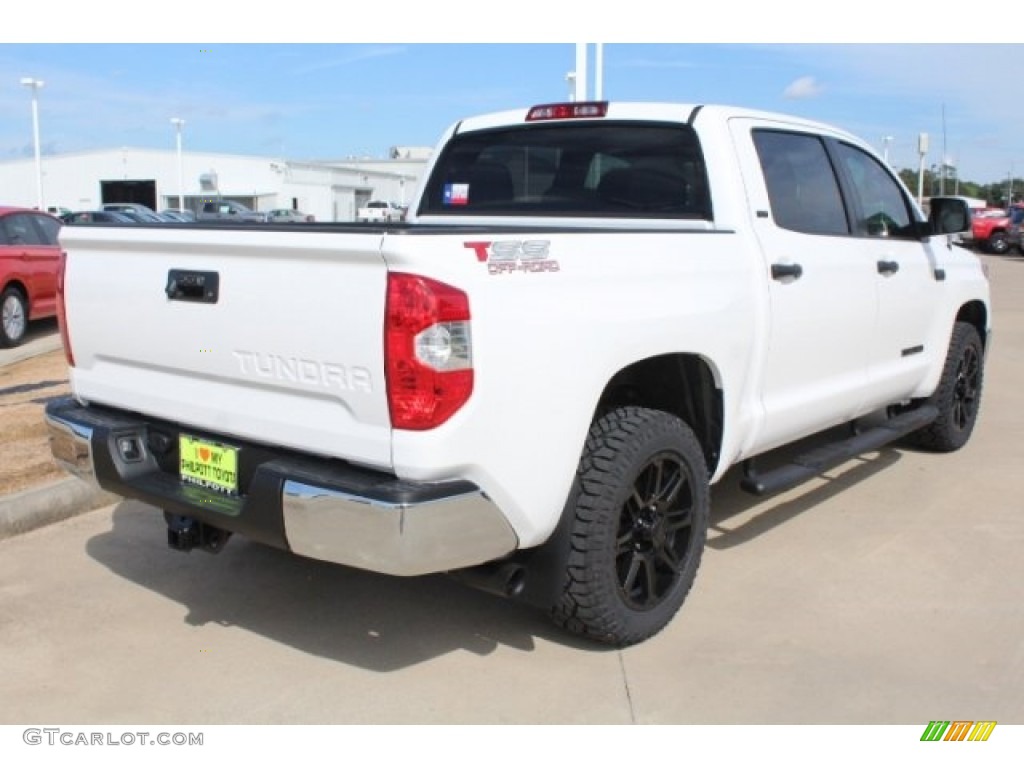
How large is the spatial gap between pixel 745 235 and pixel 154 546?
299 centimetres

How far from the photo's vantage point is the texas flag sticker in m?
5.03

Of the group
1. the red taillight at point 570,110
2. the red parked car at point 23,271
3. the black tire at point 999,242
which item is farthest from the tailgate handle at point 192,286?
the black tire at point 999,242

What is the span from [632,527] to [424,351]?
3.97 ft

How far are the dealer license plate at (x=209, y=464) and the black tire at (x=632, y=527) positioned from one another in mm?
1098

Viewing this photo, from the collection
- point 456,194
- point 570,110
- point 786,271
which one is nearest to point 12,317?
point 456,194

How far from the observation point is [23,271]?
1113 centimetres

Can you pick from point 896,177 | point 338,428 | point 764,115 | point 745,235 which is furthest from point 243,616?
point 896,177

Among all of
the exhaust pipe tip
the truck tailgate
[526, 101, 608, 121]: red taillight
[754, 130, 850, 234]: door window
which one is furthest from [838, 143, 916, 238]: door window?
the truck tailgate

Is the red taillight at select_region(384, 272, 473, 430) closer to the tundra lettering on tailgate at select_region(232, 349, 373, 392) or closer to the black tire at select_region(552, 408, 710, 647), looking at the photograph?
the tundra lettering on tailgate at select_region(232, 349, 373, 392)

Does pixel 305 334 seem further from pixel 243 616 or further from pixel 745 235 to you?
pixel 745 235

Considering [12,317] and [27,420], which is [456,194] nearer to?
[27,420]

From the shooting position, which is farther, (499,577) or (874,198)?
(874,198)

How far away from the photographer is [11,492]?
4.90 m

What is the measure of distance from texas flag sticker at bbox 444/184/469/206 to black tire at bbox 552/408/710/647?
6.19 feet
